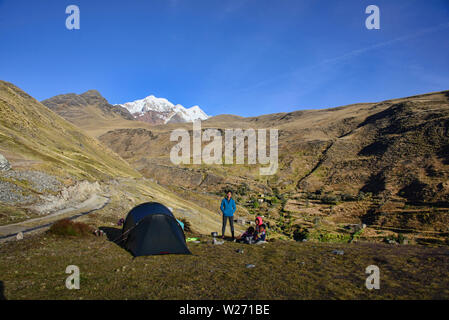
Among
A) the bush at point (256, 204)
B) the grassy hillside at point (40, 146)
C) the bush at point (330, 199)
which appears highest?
the grassy hillside at point (40, 146)

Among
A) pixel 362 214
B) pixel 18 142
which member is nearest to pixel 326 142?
pixel 362 214

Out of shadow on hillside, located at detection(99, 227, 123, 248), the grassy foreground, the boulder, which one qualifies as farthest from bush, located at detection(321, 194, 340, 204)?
the boulder

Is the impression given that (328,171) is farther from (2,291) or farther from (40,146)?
(2,291)

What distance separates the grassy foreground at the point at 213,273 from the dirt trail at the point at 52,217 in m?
2.13

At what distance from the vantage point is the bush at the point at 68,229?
492 inches

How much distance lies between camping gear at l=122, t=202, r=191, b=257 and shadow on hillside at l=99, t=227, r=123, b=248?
2.85 feet

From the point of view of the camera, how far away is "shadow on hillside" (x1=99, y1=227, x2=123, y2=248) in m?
12.2

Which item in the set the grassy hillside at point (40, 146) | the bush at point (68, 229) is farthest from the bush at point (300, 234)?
the grassy hillside at point (40, 146)

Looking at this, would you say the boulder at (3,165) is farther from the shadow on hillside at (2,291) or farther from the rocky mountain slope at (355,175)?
the rocky mountain slope at (355,175)

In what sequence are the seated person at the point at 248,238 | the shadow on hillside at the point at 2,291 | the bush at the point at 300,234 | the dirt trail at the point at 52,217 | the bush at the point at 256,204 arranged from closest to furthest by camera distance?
the shadow on hillside at the point at 2,291
the dirt trail at the point at 52,217
the seated person at the point at 248,238
the bush at the point at 300,234
the bush at the point at 256,204

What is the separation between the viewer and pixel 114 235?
13.8 m

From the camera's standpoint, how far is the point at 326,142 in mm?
82000
